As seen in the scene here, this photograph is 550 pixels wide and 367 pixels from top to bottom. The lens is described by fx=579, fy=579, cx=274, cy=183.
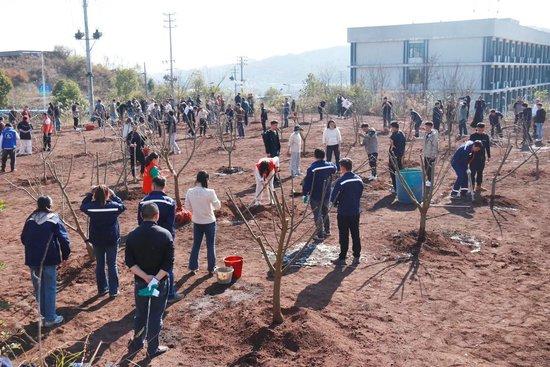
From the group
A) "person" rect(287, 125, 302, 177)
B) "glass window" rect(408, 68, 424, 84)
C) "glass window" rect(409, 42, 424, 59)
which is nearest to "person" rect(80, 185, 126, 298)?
"person" rect(287, 125, 302, 177)

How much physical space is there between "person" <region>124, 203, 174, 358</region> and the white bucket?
5.92ft

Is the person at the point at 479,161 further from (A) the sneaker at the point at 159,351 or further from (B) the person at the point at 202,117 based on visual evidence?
(B) the person at the point at 202,117

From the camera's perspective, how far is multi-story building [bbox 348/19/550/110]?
166 feet

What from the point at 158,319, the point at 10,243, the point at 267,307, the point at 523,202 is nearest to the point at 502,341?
the point at 267,307

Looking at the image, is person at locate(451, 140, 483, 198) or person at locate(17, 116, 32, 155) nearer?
person at locate(451, 140, 483, 198)

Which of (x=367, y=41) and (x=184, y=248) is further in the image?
(x=367, y=41)

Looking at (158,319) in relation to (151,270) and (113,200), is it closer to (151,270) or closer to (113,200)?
(151,270)

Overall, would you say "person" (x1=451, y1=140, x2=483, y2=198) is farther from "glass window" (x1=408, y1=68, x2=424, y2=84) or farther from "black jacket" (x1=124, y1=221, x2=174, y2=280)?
"glass window" (x1=408, y1=68, x2=424, y2=84)

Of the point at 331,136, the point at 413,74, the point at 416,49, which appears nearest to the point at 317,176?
the point at 331,136

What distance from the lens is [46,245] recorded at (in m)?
6.42

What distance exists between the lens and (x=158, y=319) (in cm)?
586

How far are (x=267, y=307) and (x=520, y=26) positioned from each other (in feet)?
191

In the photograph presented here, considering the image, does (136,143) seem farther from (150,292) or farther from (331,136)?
(150,292)

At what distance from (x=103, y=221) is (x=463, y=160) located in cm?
793
